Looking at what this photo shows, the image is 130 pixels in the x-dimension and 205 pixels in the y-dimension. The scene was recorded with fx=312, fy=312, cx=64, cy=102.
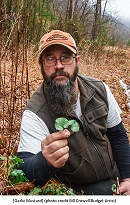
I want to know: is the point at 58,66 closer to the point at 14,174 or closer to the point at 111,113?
the point at 111,113

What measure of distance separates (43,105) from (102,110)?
1.46 feet

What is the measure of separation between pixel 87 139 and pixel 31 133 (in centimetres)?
40

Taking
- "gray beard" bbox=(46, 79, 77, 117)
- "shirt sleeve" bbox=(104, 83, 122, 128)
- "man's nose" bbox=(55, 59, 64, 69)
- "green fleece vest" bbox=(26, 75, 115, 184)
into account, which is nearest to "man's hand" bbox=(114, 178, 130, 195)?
"green fleece vest" bbox=(26, 75, 115, 184)

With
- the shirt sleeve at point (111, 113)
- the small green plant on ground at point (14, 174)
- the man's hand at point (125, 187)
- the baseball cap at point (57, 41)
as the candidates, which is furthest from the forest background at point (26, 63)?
the man's hand at point (125, 187)

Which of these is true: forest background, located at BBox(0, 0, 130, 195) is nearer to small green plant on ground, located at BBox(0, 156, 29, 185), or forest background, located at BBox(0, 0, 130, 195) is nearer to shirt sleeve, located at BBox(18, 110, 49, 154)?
small green plant on ground, located at BBox(0, 156, 29, 185)

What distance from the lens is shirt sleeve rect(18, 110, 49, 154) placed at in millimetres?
1938

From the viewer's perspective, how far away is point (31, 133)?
1.97 metres

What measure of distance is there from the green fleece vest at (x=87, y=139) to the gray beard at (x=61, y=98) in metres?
0.04

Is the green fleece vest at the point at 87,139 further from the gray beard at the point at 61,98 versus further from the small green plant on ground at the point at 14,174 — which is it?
the small green plant on ground at the point at 14,174

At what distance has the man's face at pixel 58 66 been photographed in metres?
2.14

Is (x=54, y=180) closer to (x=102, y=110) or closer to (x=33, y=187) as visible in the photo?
(x=33, y=187)

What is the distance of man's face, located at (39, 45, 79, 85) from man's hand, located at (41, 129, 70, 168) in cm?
68

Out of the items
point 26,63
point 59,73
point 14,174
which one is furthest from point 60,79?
point 14,174

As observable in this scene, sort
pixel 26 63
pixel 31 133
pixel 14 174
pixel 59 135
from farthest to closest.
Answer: pixel 26 63
pixel 31 133
pixel 14 174
pixel 59 135
